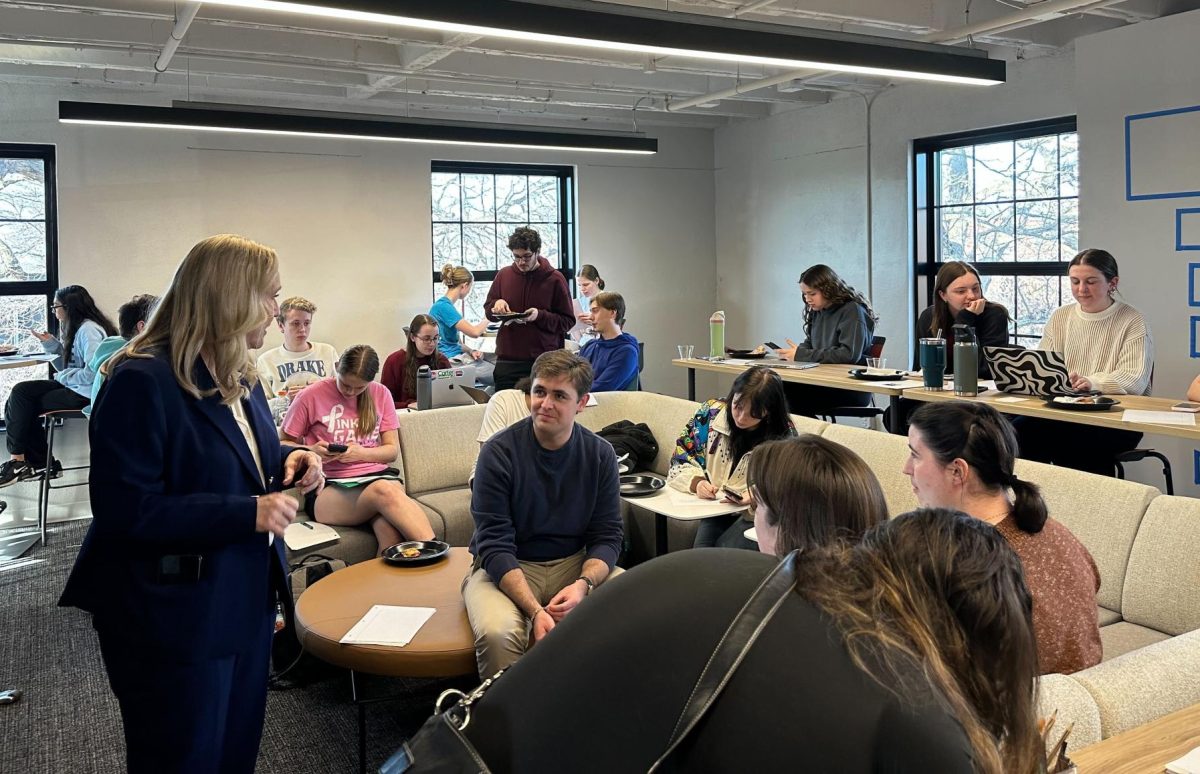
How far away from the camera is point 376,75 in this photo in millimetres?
7484

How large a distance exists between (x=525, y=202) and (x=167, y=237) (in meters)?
3.34

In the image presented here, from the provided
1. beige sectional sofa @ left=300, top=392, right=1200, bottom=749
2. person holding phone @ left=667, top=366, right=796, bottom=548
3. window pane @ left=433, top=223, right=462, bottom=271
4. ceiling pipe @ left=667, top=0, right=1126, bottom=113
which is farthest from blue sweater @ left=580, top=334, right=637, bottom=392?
window pane @ left=433, top=223, right=462, bottom=271

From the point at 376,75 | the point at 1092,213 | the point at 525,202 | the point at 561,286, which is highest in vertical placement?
the point at 376,75

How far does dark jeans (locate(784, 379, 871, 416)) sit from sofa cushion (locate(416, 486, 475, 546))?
6.78 feet

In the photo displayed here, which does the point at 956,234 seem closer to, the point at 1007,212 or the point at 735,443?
the point at 1007,212

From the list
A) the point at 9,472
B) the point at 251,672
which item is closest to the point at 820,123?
the point at 9,472

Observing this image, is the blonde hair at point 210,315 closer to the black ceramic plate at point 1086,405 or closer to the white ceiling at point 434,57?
the white ceiling at point 434,57

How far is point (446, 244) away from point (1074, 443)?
6184mm

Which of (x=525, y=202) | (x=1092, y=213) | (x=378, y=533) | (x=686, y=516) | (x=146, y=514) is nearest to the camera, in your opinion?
(x=146, y=514)

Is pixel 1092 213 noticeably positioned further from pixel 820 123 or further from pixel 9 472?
pixel 9 472

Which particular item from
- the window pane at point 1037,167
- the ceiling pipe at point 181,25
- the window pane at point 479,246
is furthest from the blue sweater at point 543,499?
the window pane at point 479,246

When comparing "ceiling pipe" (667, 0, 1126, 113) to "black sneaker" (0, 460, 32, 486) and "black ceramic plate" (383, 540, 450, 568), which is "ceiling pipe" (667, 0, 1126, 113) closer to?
"black ceramic plate" (383, 540, 450, 568)

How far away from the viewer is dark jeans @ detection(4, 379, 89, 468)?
6293 millimetres

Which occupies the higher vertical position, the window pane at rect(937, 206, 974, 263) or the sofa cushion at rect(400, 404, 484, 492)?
the window pane at rect(937, 206, 974, 263)
